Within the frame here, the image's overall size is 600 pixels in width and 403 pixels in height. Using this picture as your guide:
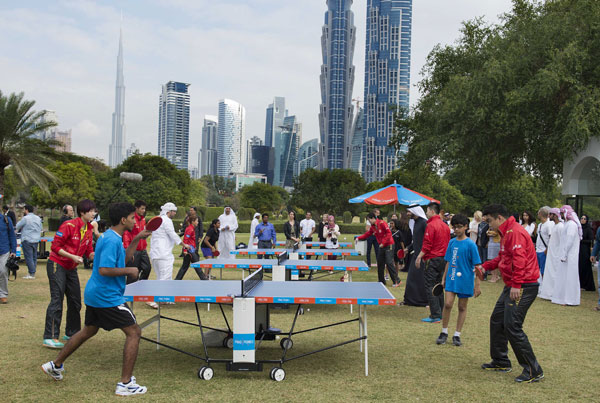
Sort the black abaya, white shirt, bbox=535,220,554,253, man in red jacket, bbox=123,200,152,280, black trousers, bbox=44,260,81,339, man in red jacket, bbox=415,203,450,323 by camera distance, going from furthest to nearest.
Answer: white shirt, bbox=535,220,554,253
the black abaya
man in red jacket, bbox=123,200,152,280
man in red jacket, bbox=415,203,450,323
black trousers, bbox=44,260,81,339

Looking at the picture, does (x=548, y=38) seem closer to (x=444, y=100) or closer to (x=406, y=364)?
(x=444, y=100)

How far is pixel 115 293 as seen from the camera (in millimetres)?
5305

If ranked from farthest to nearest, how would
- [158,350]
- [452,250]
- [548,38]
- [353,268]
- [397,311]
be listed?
[548,38], [397,311], [353,268], [452,250], [158,350]

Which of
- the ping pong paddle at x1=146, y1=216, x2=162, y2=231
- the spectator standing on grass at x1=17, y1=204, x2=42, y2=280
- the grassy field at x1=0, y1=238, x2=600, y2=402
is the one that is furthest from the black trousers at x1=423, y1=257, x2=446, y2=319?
the spectator standing on grass at x1=17, y1=204, x2=42, y2=280

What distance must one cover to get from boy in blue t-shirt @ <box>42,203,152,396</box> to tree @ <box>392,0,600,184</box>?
13.9 m

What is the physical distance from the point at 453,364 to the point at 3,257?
8.28 metres

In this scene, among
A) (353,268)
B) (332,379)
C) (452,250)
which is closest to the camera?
(332,379)

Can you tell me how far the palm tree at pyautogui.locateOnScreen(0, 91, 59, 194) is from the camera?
98.7 ft

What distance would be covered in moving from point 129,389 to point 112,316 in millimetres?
717

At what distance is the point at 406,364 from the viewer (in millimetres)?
6562

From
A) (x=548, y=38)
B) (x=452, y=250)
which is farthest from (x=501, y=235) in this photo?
(x=548, y=38)

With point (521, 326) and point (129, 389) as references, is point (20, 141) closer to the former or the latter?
point (129, 389)

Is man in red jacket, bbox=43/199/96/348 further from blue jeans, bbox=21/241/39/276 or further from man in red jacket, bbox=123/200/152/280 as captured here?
blue jeans, bbox=21/241/39/276

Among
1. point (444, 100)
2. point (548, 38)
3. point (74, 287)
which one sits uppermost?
point (548, 38)
